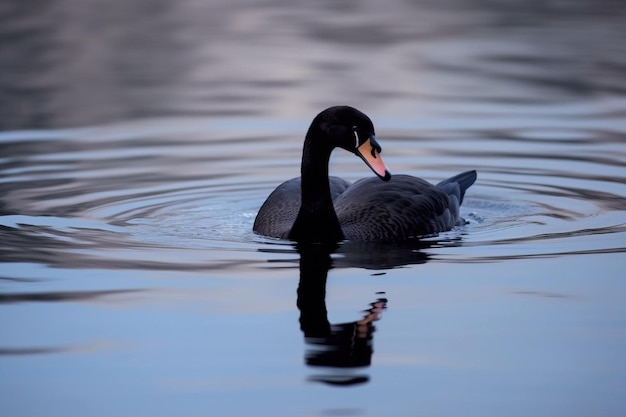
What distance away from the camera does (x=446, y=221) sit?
12.2 meters

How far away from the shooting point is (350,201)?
478 inches

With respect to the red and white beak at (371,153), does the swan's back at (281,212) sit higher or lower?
lower

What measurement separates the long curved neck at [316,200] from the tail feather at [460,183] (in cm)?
181

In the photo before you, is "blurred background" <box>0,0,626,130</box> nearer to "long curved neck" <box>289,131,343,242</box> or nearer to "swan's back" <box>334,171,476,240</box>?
"swan's back" <box>334,171,476,240</box>

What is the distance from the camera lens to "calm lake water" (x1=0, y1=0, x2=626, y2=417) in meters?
7.48

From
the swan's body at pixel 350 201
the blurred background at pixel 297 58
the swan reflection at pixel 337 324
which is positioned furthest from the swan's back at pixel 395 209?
the blurred background at pixel 297 58

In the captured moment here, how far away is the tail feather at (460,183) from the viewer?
13.0m

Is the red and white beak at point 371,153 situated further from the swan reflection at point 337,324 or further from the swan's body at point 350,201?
the swan reflection at point 337,324

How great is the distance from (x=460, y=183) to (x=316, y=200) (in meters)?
2.27

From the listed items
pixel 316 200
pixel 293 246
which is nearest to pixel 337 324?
pixel 293 246

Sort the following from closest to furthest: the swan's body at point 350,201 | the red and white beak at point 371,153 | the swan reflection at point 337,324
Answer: the swan reflection at point 337,324 → the red and white beak at point 371,153 → the swan's body at point 350,201

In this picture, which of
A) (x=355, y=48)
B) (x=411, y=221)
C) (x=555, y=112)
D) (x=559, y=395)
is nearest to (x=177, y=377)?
(x=559, y=395)

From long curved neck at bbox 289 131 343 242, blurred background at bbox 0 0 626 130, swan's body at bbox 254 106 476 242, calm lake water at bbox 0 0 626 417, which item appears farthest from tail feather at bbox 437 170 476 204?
blurred background at bbox 0 0 626 130

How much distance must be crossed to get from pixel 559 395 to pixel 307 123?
36.3 ft
